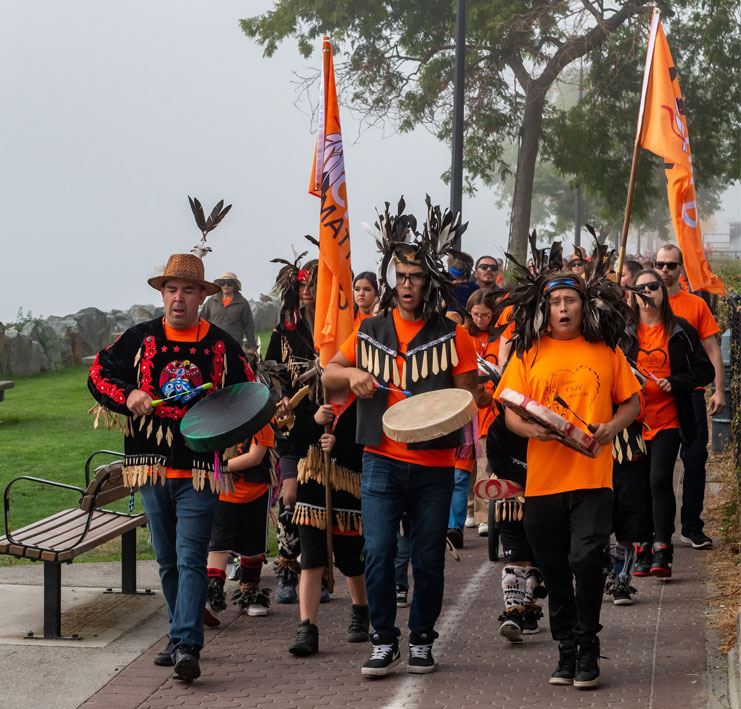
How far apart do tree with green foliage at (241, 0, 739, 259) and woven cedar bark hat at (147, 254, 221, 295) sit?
2250 cm

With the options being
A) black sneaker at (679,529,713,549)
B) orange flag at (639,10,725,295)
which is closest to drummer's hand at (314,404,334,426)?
black sneaker at (679,529,713,549)

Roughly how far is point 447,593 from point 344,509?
1.40 metres

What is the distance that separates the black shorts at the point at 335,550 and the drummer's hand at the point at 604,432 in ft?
5.42

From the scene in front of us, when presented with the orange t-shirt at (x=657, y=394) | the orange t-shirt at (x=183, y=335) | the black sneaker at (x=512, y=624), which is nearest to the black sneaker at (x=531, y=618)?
the black sneaker at (x=512, y=624)

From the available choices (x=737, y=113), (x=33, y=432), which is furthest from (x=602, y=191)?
(x=33, y=432)

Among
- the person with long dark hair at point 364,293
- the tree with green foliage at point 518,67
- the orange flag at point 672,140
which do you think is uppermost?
the tree with green foliage at point 518,67

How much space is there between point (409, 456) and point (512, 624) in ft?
3.70

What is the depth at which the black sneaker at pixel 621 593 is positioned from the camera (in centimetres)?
765

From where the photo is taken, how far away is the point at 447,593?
8078mm

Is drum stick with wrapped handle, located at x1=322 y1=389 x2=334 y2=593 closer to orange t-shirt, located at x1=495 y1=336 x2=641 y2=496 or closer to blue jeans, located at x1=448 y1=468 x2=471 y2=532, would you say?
orange t-shirt, located at x1=495 y1=336 x2=641 y2=496

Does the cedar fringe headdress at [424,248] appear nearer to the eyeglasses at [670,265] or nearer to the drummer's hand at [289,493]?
the drummer's hand at [289,493]

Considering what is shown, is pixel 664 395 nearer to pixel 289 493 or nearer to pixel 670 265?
pixel 670 265

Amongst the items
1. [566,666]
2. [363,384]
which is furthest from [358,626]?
[363,384]

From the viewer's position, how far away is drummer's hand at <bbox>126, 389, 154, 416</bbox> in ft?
20.3
